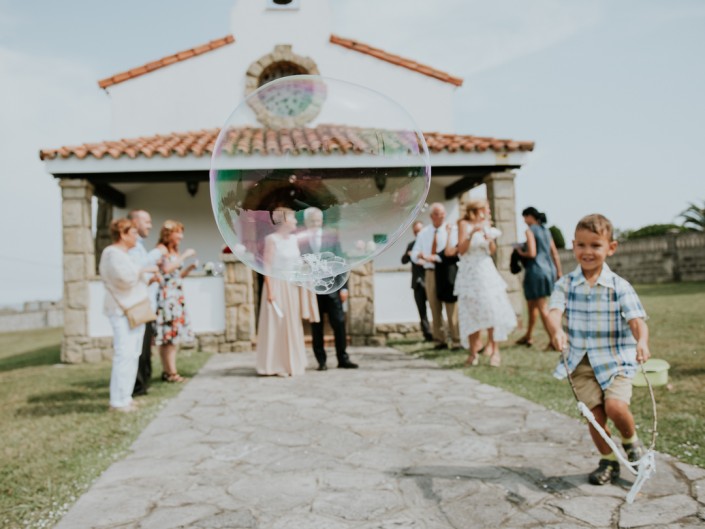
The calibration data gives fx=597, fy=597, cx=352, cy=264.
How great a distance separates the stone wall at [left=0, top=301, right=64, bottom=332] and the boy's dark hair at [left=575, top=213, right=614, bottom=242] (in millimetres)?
24497

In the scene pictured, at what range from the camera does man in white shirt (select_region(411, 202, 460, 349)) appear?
7.75 metres

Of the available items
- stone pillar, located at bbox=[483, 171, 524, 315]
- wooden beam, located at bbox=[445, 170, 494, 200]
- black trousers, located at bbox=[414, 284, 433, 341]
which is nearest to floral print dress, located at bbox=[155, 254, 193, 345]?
black trousers, located at bbox=[414, 284, 433, 341]

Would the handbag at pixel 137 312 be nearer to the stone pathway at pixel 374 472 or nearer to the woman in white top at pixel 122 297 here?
the woman in white top at pixel 122 297

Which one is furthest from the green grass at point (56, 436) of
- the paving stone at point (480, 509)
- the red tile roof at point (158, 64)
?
the red tile roof at point (158, 64)

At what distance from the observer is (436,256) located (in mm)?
7773

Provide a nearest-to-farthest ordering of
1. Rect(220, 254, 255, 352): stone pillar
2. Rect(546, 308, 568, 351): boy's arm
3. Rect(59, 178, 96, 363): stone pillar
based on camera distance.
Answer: Rect(546, 308, 568, 351): boy's arm, Rect(59, 178, 96, 363): stone pillar, Rect(220, 254, 255, 352): stone pillar

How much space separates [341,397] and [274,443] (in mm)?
1578

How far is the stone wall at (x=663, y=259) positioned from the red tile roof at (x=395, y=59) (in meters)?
13.1

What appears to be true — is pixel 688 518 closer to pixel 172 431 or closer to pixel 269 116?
pixel 269 116

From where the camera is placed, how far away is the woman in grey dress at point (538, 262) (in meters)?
7.58

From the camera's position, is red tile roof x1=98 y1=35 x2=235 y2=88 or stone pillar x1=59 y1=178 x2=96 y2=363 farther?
red tile roof x1=98 y1=35 x2=235 y2=88

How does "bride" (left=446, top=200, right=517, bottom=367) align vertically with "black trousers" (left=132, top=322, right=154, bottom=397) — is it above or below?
above

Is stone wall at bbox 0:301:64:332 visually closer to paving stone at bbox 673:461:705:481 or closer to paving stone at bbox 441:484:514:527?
paving stone at bbox 441:484:514:527

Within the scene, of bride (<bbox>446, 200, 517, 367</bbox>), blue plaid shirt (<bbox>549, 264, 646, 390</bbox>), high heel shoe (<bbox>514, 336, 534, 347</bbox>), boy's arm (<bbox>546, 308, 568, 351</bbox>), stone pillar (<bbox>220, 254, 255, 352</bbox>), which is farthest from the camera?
stone pillar (<bbox>220, 254, 255, 352</bbox>)
